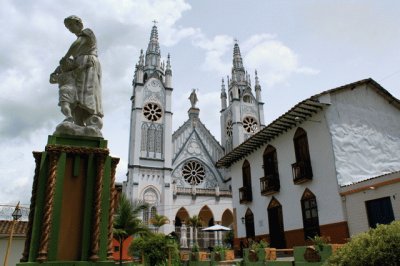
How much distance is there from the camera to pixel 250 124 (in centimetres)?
4425

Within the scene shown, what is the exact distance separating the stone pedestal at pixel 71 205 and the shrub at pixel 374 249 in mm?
3788

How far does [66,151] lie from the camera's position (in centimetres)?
617

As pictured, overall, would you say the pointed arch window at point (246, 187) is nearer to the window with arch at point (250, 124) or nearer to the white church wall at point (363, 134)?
the white church wall at point (363, 134)

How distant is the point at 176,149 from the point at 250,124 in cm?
1074

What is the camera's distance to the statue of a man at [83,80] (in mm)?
6781

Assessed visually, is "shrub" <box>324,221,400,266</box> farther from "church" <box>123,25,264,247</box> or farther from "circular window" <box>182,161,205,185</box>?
"circular window" <box>182,161,205,185</box>

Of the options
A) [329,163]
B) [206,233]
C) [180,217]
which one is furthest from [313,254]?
[180,217]

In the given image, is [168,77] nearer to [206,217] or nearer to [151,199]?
[151,199]

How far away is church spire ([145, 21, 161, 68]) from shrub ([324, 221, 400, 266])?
40.6 meters

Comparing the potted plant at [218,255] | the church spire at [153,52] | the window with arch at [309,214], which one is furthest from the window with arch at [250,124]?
the potted plant at [218,255]

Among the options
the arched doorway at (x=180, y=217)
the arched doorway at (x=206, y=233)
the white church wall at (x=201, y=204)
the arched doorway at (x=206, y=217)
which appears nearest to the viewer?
the arched doorway at (x=206, y=233)

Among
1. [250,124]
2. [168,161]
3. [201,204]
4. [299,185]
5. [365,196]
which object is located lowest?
[365,196]

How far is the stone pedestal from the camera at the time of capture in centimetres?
557

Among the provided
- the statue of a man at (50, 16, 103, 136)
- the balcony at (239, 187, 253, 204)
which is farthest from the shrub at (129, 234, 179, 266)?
the statue of a man at (50, 16, 103, 136)
